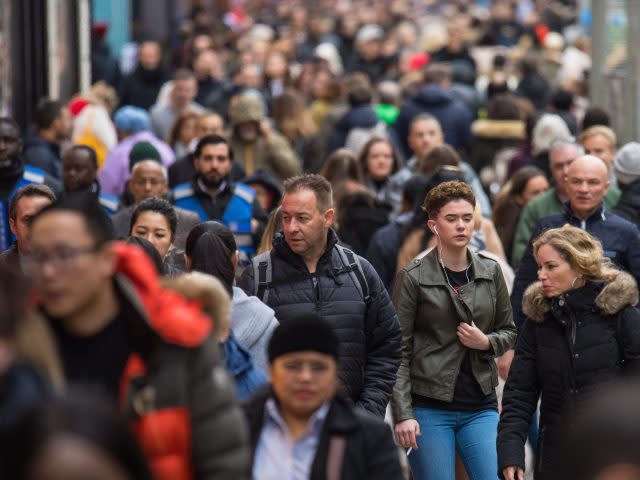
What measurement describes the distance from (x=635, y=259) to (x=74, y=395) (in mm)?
5448

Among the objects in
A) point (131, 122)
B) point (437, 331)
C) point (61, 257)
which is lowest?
point (437, 331)

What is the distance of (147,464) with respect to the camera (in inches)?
153

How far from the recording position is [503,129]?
15117 millimetres

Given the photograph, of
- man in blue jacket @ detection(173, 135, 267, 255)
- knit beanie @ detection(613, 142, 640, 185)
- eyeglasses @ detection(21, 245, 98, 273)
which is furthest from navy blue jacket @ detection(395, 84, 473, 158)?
eyeglasses @ detection(21, 245, 98, 273)

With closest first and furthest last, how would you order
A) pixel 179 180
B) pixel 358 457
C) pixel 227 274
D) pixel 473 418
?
pixel 358 457
pixel 227 274
pixel 473 418
pixel 179 180

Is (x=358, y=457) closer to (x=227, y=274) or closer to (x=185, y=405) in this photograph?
(x=185, y=405)

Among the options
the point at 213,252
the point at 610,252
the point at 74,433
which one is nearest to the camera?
the point at 74,433

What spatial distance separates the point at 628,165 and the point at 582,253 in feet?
11.7

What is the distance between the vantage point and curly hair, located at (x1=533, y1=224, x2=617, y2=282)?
23.3 ft

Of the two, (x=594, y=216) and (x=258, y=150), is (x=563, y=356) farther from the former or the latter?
(x=258, y=150)

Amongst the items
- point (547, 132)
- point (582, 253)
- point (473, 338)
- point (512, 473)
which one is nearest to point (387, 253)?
point (473, 338)

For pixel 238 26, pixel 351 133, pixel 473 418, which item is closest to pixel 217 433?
pixel 473 418

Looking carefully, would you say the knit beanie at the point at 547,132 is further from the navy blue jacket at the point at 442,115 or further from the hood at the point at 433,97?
the hood at the point at 433,97

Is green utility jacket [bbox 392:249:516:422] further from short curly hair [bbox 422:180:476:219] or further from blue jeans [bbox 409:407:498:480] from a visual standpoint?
short curly hair [bbox 422:180:476:219]
